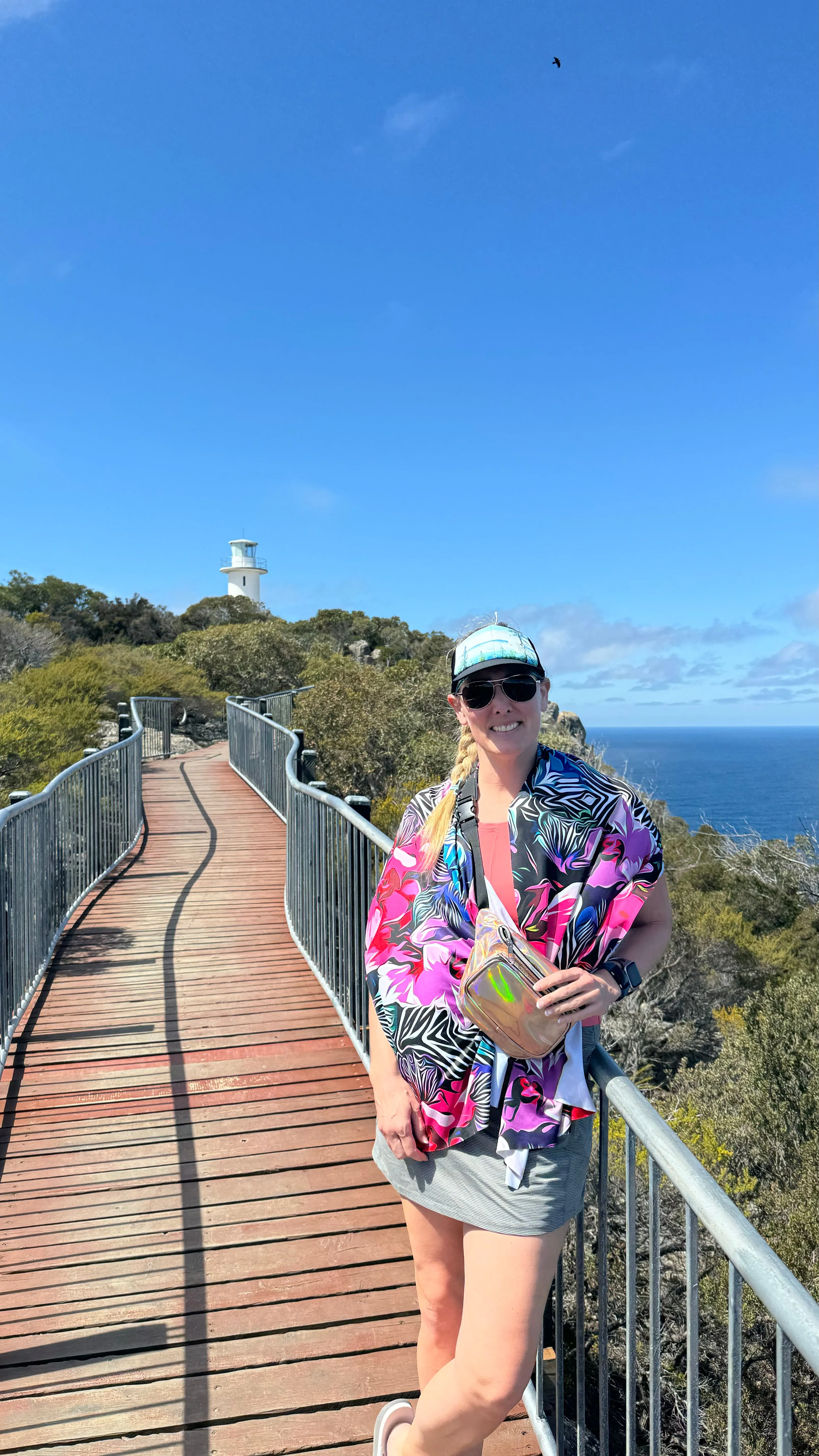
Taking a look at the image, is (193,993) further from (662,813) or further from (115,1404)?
(662,813)

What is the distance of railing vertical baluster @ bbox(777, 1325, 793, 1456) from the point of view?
3.75 feet

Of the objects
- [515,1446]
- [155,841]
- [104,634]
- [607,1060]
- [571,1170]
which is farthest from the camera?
[104,634]

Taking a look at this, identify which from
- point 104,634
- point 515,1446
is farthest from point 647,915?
point 104,634

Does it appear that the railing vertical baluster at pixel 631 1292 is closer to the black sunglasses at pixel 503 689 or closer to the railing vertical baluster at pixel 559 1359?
the railing vertical baluster at pixel 559 1359

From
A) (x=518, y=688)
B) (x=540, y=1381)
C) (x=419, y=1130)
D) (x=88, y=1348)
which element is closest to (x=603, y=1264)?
(x=419, y=1130)

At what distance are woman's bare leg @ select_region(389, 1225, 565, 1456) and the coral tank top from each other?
440 millimetres

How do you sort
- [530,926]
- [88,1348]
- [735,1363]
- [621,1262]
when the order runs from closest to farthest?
[735,1363], [530,926], [88,1348], [621,1262]

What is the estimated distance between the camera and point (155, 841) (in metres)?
11.3

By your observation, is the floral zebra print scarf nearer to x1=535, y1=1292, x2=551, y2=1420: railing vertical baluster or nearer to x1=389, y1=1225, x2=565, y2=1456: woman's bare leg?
x1=389, y1=1225, x2=565, y2=1456: woman's bare leg

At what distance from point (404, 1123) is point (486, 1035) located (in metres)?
0.30

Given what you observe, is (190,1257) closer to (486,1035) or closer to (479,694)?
(486,1035)

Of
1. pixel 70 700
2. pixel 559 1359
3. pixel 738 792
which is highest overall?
pixel 70 700

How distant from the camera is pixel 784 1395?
3.86 feet

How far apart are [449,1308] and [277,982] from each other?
4215mm
